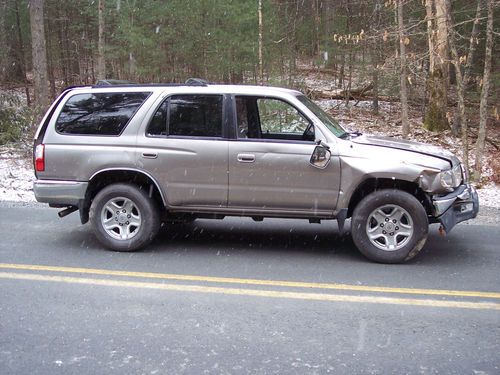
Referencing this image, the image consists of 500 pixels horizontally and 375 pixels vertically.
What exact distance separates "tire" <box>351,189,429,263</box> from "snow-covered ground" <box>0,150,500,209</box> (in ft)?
13.5

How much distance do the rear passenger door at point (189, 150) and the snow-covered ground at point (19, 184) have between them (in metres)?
4.63

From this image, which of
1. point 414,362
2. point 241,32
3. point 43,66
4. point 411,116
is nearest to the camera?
point 414,362

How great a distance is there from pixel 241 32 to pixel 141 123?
11.9m

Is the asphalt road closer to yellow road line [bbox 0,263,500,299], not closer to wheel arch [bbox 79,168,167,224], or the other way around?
yellow road line [bbox 0,263,500,299]

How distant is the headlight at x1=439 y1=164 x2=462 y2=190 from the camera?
19.0ft

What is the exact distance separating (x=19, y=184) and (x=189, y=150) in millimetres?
6629

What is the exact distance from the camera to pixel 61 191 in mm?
6387

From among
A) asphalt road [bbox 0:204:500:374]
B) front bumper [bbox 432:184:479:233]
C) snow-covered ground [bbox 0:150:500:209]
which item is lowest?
asphalt road [bbox 0:204:500:374]

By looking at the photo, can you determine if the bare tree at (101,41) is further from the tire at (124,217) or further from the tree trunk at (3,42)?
the tire at (124,217)

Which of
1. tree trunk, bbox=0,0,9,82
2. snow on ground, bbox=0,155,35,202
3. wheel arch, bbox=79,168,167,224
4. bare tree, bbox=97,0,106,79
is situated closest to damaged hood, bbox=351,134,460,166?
wheel arch, bbox=79,168,167,224

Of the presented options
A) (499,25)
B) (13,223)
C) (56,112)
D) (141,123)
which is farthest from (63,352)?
(499,25)

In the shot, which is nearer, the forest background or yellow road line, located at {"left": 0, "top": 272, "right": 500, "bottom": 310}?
yellow road line, located at {"left": 0, "top": 272, "right": 500, "bottom": 310}

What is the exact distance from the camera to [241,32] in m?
17.3

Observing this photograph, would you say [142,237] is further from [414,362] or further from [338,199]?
[414,362]
